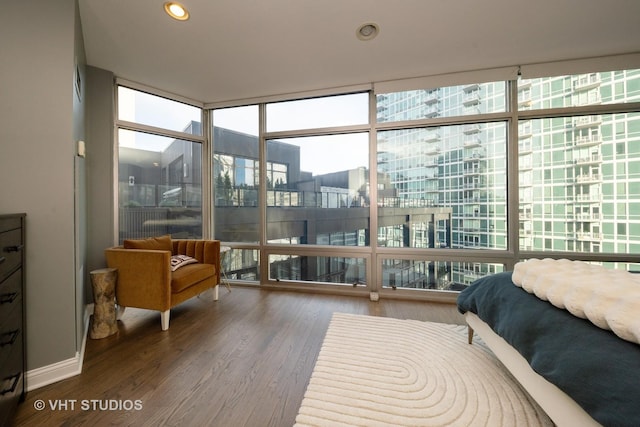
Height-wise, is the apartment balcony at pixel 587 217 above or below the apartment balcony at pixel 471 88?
below

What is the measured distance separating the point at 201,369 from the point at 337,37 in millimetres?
2899

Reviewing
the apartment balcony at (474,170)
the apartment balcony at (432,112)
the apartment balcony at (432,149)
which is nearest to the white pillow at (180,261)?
the apartment balcony at (432,149)

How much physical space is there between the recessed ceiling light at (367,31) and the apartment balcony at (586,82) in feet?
7.93

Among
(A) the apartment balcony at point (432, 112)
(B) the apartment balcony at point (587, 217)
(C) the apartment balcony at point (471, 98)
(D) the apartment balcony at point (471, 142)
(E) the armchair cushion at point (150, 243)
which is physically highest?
(C) the apartment balcony at point (471, 98)

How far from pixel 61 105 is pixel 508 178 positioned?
13.7ft

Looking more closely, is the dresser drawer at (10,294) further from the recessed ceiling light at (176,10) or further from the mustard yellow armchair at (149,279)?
the recessed ceiling light at (176,10)

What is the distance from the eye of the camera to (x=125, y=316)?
2.47 metres

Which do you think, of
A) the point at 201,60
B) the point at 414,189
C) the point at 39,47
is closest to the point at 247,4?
the point at 201,60

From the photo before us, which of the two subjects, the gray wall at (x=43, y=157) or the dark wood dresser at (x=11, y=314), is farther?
the gray wall at (x=43, y=157)

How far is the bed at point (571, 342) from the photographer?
795 mm

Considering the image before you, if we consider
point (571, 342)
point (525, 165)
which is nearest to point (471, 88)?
point (525, 165)

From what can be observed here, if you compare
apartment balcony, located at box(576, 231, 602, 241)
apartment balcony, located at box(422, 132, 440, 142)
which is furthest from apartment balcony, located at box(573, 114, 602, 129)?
apartment balcony, located at box(422, 132, 440, 142)

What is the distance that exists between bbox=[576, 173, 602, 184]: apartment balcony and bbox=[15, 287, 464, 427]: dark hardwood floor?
2.02 meters

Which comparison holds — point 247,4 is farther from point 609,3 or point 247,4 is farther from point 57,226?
point 609,3
